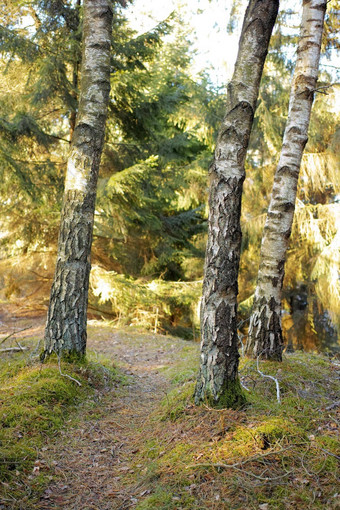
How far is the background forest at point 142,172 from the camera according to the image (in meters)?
8.68

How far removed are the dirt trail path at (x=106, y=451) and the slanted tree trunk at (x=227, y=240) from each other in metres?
0.86

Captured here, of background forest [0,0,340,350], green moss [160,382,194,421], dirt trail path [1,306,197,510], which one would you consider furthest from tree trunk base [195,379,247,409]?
background forest [0,0,340,350]

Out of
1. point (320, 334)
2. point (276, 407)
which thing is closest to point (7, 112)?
point (276, 407)

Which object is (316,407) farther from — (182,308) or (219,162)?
(182,308)

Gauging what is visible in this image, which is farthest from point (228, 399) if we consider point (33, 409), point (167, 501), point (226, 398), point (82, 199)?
point (82, 199)

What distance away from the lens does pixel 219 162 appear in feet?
12.1

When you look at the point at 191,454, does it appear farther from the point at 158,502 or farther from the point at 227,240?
the point at 227,240

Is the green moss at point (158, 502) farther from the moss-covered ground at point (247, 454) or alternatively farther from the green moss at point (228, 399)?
the green moss at point (228, 399)

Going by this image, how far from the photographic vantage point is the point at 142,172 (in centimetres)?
872

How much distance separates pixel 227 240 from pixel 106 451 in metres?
2.16

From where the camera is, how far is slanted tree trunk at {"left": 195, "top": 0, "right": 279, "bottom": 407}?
354 cm

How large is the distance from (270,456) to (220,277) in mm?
1415

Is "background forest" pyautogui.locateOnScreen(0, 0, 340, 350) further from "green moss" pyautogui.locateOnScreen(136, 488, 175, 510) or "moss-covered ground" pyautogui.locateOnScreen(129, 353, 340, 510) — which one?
"green moss" pyautogui.locateOnScreen(136, 488, 175, 510)

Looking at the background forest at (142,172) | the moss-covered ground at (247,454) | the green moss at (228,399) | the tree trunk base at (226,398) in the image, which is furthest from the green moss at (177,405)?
the background forest at (142,172)
